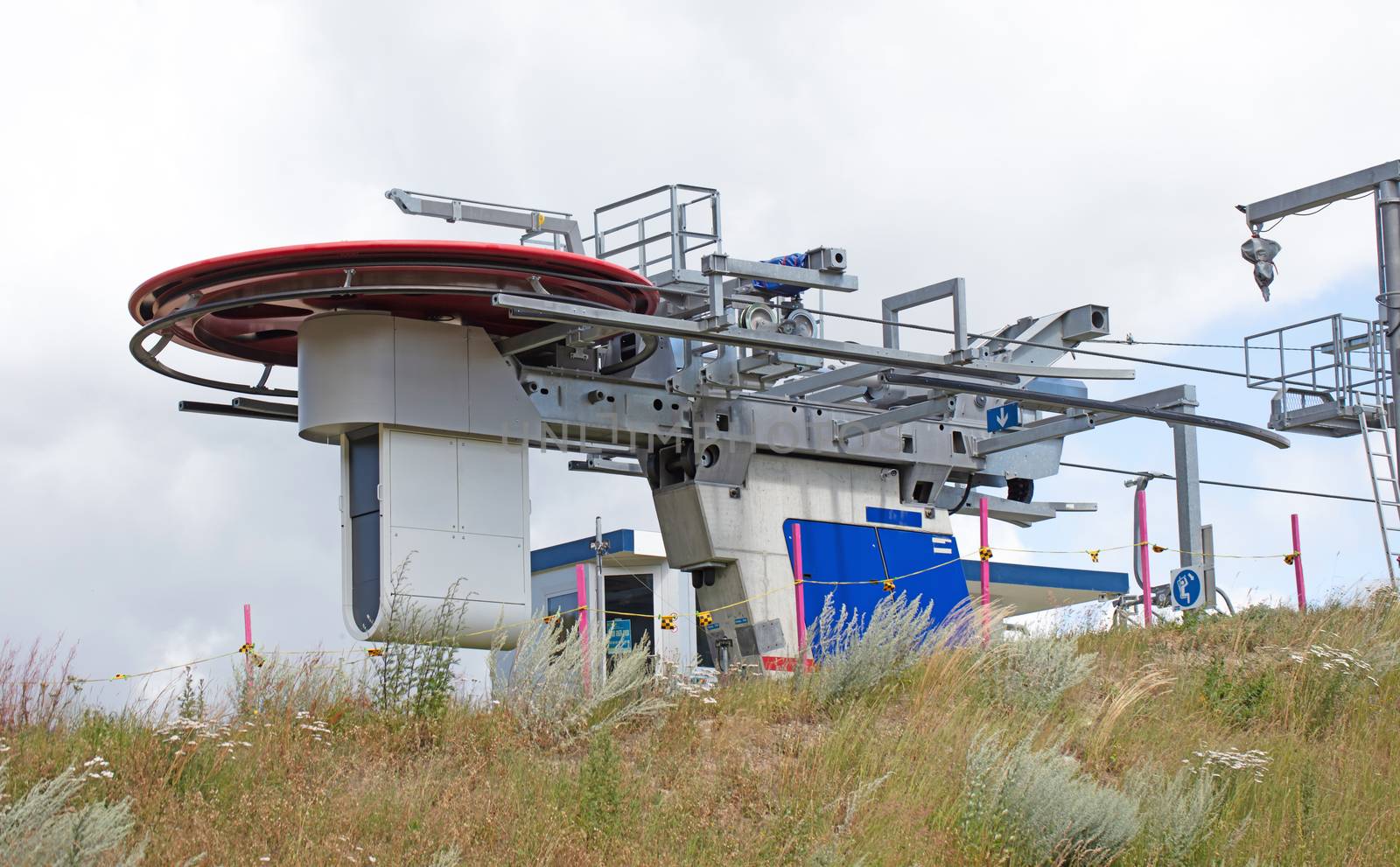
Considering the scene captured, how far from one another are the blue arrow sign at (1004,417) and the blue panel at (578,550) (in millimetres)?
7990

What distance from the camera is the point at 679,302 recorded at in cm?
1719

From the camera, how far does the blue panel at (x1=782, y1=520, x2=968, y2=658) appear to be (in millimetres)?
18219

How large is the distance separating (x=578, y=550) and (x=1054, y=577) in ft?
34.6

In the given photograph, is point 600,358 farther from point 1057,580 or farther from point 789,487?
point 1057,580

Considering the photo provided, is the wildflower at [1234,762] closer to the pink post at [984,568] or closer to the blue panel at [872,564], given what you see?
the pink post at [984,568]

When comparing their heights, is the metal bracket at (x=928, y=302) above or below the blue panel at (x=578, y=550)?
above

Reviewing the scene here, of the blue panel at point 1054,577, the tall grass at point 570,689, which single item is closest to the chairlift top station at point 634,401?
the tall grass at point 570,689

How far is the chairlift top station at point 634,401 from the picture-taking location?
1488cm

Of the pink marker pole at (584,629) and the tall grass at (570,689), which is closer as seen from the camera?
the tall grass at (570,689)

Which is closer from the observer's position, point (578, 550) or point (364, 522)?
point (364, 522)

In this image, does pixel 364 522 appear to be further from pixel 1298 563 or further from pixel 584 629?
pixel 1298 563

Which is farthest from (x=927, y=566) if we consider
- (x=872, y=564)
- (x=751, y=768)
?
(x=751, y=768)

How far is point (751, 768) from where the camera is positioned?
11.3 m

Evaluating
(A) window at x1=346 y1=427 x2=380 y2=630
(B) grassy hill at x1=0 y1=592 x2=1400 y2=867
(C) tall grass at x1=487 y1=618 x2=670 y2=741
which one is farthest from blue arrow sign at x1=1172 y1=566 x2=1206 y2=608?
(A) window at x1=346 y1=427 x2=380 y2=630
